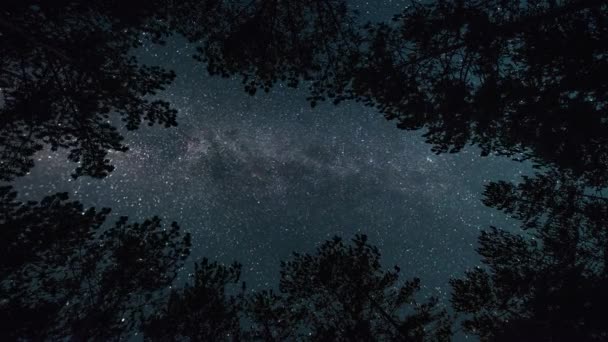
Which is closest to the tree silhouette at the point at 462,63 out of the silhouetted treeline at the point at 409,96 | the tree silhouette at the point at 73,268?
the silhouetted treeline at the point at 409,96

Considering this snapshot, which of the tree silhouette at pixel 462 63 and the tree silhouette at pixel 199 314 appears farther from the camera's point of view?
the tree silhouette at pixel 199 314

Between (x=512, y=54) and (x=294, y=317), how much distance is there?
1492cm

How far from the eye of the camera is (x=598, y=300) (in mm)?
7328

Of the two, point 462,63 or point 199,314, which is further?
point 199,314

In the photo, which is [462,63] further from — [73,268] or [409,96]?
[73,268]

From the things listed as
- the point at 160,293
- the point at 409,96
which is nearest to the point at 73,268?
the point at 160,293

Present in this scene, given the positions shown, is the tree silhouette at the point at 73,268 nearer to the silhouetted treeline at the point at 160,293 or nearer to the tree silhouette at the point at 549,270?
the silhouetted treeline at the point at 160,293

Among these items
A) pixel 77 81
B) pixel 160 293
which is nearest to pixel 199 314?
pixel 160 293

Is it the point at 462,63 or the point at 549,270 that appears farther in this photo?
the point at 549,270

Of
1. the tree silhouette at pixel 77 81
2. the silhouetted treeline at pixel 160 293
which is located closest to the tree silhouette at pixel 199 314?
the silhouetted treeline at pixel 160 293

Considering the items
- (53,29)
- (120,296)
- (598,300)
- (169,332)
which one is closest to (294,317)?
(169,332)

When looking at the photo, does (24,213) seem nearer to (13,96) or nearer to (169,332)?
(13,96)

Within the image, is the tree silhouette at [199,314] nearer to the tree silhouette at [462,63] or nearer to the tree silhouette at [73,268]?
the tree silhouette at [73,268]

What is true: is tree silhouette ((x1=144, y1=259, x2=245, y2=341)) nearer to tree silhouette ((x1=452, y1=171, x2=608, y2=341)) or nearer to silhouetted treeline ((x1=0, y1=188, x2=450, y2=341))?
silhouetted treeline ((x1=0, y1=188, x2=450, y2=341))
